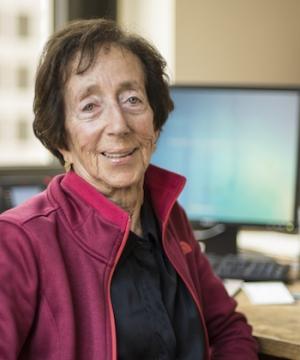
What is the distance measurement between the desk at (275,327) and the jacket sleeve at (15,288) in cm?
55

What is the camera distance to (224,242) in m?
1.91

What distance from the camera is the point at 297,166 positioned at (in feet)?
6.00

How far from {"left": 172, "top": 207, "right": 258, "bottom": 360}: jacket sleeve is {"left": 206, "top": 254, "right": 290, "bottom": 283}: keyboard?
0.82ft

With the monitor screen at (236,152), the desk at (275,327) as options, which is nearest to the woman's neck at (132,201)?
the desk at (275,327)

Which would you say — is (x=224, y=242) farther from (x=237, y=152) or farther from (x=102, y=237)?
(x=102, y=237)

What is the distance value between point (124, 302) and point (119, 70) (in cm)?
45

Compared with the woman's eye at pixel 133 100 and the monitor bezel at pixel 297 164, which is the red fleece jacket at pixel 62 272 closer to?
the woman's eye at pixel 133 100

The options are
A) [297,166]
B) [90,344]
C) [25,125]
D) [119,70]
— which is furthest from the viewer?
[25,125]

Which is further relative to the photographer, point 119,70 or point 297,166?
point 297,166

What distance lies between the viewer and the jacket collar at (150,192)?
119 cm

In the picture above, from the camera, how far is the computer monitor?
1826mm

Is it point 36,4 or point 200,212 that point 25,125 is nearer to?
point 36,4

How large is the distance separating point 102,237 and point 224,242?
0.82 meters

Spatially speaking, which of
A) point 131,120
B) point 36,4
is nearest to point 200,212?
point 131,120
